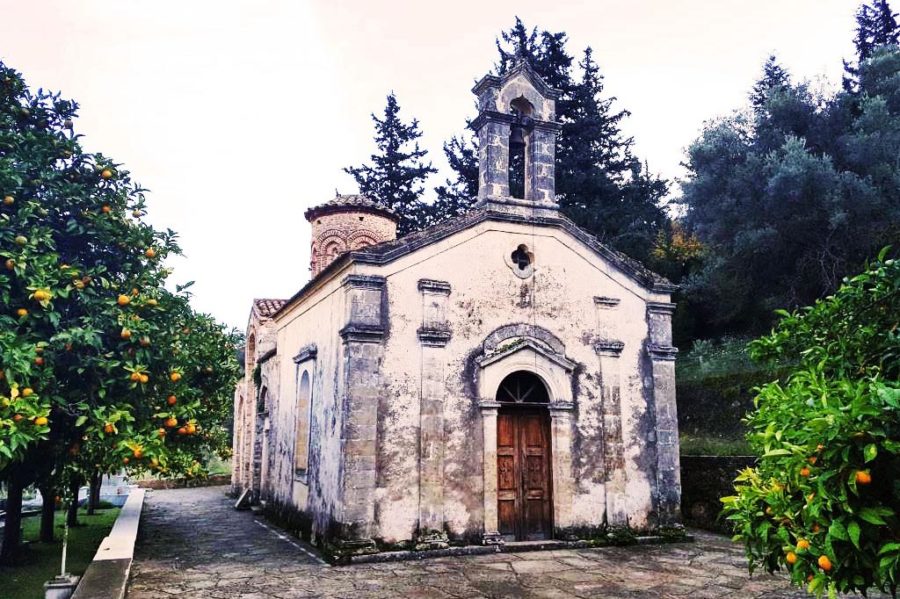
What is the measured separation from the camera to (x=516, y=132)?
1216cm

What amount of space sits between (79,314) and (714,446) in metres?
12.8

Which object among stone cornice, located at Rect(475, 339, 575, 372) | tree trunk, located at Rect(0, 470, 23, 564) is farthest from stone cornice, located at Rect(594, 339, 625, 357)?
tree trunk, located at Rect(0, 470, 23, 564)

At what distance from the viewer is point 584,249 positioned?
472 inches

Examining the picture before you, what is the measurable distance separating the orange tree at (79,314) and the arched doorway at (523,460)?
4826 mm

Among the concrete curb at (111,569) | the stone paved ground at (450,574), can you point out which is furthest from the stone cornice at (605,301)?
the concrete curb at (111,569)

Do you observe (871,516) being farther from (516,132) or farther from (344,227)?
(344,227)

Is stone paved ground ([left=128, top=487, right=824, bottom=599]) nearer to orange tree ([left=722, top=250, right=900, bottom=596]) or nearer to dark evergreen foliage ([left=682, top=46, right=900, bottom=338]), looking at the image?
orange tree ([left=722, top=250, right=900, bottom=596])

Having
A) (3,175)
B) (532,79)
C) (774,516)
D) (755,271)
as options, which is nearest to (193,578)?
(3,175)

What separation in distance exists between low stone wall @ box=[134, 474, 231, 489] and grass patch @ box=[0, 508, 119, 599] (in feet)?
25.0

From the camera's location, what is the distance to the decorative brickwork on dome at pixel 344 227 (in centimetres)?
1998

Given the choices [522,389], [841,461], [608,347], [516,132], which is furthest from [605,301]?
[841,461]

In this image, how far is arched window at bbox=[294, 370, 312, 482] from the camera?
40.3 feet

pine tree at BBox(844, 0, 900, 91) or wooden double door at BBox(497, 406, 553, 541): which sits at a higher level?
pine tree at BBox(844, 0, 900, 91)

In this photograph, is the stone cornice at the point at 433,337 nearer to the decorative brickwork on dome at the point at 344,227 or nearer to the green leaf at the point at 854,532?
the green leaf at the point at 854,532
